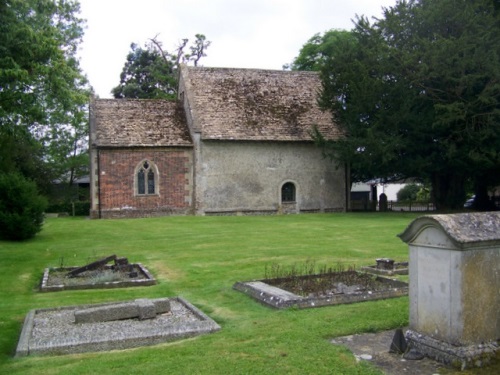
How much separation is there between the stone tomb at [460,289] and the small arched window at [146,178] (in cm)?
2729

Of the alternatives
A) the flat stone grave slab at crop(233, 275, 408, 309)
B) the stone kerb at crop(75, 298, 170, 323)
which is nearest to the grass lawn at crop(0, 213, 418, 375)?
the flat stone grave slab at crop(233, 275, 408, 309)

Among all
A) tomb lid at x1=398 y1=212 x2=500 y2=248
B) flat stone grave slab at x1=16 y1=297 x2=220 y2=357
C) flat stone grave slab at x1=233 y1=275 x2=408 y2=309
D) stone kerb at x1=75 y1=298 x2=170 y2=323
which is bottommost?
flat stone grave slab at x1=16 y1=297 x2=220 y2=357

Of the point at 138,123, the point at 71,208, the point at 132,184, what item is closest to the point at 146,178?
the point at 132,184

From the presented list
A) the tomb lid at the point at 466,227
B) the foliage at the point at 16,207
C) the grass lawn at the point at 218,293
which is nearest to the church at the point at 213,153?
the grass lawn at the point at 218,293

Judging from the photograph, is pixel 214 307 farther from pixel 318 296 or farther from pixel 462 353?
pixel 462 353

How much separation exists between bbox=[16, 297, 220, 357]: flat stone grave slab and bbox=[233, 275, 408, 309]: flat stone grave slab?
52.4 inches

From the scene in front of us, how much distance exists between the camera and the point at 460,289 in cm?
621

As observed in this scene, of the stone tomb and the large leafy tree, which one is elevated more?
the large leafy tree

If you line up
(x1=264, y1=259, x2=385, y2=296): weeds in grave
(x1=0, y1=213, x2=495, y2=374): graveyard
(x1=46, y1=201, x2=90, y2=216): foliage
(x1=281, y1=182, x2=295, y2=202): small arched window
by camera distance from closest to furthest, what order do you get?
(x1=0, y1=213, x2=495, y2=374): graveyard < (x1=264, y1=259, x2=385, y2=296): weeds in grave < (x1=281, y1=182, x2=295, y2=202): small arched window < (x1=46, y1=201, x2=90, y2=216): foliage

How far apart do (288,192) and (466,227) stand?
28840 mm

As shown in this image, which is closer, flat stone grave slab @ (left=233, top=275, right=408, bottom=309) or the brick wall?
flat stone grave slab @ (left=233, top=275, right=408, bottom=309)

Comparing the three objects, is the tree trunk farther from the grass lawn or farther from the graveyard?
the graveyard

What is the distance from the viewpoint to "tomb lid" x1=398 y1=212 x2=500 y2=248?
6156 millimetres

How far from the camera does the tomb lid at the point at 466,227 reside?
6156 millimetres
